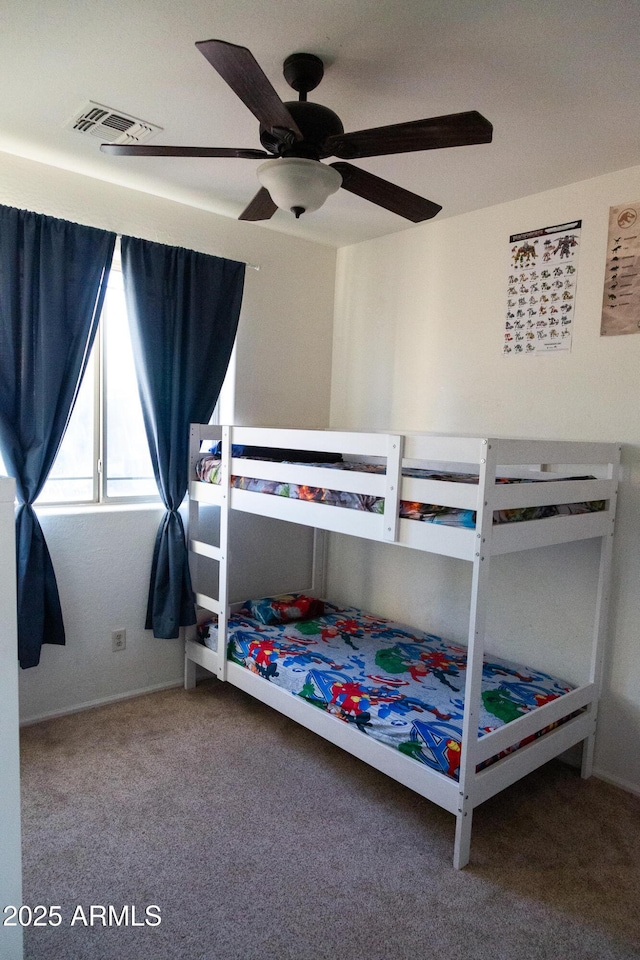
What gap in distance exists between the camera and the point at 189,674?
123 inches

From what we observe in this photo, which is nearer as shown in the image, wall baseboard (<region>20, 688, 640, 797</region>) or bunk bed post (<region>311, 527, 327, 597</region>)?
wall baseboard (<region>20, 688, 640, 797</region>)

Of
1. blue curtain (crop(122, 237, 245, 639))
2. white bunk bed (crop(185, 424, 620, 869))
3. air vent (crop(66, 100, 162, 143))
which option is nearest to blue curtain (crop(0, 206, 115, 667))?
blue curtain (crop(122, 237, 245, 639))

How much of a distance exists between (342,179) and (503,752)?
1.90 meters

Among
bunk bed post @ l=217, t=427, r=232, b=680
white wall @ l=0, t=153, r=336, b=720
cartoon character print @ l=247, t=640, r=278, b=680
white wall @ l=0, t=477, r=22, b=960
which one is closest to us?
white wall @ l=0, t=477, r=22, b=960

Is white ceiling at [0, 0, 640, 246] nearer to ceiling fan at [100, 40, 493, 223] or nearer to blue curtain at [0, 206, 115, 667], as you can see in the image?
ceiling fan at [100, 40, 493, 223]

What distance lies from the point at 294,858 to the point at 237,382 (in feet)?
7.38

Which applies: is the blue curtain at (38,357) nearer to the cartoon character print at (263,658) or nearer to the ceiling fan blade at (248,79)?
the cartoon character print at (263,658)

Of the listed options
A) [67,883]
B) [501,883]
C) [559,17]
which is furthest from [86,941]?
[559,17]

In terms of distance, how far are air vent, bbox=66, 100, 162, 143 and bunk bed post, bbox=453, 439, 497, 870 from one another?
5.81 ft

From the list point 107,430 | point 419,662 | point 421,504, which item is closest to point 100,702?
point 107,430

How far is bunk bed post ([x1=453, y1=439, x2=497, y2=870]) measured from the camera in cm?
181

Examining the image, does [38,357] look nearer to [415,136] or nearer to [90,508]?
[90,508]

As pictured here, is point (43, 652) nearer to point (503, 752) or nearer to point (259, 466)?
point (259, 466)

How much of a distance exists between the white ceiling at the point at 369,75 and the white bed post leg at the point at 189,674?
2349 mm
